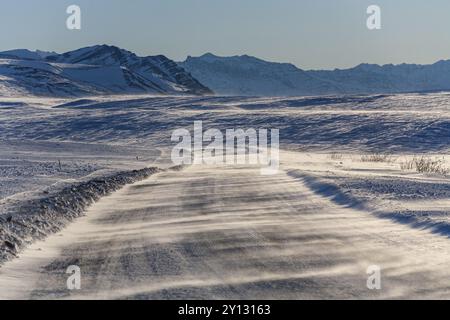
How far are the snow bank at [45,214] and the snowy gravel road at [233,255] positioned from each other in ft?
0.84

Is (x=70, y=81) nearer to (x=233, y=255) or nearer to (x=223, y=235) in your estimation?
(x=223, y=235)

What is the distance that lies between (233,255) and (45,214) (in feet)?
15.4

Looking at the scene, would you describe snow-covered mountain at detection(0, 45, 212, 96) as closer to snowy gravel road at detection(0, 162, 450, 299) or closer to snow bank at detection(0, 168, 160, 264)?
snow bank at detection(0, 168, 160, 264)

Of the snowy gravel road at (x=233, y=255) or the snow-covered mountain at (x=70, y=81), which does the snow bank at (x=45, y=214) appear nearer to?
the snowy gravel road at (x=233, y=255)

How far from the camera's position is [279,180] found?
62.8ft

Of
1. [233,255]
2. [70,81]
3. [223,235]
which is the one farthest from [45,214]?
[70,81]

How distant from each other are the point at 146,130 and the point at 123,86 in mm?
121938

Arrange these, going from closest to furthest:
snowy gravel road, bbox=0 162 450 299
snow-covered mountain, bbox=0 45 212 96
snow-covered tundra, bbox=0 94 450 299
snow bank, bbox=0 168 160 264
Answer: snowy gravel road, bbox=0 162 450 299 < snow-covered tundra, bbox=0 94 450 299 < snow bank, bbox=0 168 160 264 < snow-covered mountain, bbox=0 45 212 96

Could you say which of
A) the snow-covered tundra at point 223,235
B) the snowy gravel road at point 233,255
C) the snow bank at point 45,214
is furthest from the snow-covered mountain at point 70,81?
the snowy gravel road at point 233,255

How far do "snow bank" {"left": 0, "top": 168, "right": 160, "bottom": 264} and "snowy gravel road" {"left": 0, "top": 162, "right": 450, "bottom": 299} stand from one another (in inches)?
10.1

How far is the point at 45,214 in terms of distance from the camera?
12.2 metres

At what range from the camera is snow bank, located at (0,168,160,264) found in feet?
32.2

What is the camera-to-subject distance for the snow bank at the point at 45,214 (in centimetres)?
983

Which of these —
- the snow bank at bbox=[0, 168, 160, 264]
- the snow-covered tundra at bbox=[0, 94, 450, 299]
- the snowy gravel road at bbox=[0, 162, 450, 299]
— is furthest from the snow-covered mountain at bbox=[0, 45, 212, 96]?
the snowy gravel road at bbox=[0, 162, 450, 299]
